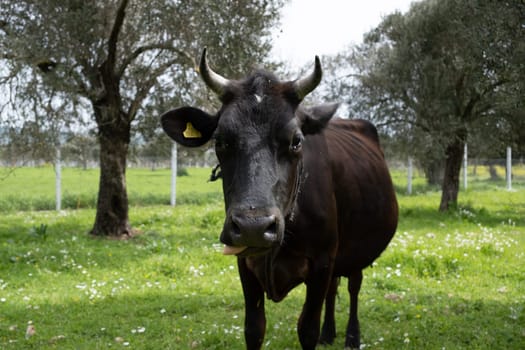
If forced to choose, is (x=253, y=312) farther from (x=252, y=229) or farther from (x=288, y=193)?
(x=252, y=229)

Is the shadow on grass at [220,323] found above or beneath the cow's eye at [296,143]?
beneath

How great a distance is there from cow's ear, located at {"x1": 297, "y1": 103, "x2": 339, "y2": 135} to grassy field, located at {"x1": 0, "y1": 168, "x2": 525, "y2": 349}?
2.75m

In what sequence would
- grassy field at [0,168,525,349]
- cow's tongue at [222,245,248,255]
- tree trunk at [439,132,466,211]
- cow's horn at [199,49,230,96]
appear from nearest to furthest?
cow's tongue at [222,245,248,255] → cow's horn at [199,49,230,96] → grassy field at [0,168,525,349] → tree trunk at [439,132,466,211]

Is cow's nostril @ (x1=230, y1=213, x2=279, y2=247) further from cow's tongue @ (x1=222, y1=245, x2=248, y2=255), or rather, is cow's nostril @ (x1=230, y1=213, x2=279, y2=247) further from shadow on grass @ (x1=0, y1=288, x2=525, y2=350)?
shadow on grass @ (x1=0, y1=288, x2=525, y2=350)

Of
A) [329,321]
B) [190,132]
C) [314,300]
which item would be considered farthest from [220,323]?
[190,132]

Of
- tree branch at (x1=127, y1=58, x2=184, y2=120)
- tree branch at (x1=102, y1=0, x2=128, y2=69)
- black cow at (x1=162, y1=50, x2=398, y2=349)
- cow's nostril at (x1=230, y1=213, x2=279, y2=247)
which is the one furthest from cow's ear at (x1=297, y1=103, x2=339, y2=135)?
tree branch at (x1=127, y1=58, x2=184, y2=120)

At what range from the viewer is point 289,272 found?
4188mm

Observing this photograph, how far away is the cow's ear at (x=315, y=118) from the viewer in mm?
4035

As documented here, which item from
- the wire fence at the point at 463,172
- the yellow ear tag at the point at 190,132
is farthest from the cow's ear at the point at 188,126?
the wire fence at the point at 463,172

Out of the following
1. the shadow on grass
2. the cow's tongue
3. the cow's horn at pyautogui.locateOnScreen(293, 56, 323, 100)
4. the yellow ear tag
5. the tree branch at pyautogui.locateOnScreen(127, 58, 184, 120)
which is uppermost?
the tree branch at pyautogui.locateOnScreen(127, 58, 184, 120)

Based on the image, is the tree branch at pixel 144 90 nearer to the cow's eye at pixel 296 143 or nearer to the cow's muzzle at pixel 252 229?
the cow's eye at pixel 296 143

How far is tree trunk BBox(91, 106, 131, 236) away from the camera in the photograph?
486 inches

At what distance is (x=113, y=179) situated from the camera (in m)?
12.5

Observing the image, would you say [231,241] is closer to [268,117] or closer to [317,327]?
[268,117]
